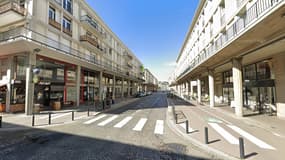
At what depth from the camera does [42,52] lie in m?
14.6

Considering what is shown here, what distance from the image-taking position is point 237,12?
1266cm

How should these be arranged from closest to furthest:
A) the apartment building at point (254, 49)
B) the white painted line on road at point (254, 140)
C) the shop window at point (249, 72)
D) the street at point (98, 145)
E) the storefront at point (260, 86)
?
the street at point (98, 145) → the white painted line on road at point (254, 140) → the apartment building at point (254, 49) → the storefront at point (260, 86) → the shop window at point (249, 72)

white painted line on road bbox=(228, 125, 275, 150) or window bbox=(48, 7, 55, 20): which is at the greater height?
window bbox=(48, 7, 55, 20)

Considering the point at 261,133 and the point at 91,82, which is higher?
the point at 91,82

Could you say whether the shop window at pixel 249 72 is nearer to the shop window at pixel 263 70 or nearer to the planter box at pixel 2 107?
the shop window at pixel 263 70

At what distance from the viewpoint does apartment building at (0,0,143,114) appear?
13.7 metres

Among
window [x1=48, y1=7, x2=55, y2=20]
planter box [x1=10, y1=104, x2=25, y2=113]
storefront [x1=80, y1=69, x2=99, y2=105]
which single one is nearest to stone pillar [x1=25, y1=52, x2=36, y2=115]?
planter box [x1=10, y1=104, x2=25, y2=113]

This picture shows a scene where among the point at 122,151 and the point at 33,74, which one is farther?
the point at 33,74

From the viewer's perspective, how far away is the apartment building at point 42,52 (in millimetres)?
13711

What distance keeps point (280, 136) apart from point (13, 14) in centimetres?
2246

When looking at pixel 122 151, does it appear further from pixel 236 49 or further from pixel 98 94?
pixel 98 94

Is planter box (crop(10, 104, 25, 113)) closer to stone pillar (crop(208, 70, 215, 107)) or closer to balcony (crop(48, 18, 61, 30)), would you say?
balcony (crop(48, 18, 61, 30))

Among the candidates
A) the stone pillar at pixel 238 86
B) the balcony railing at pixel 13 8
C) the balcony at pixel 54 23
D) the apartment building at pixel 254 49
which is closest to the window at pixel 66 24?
the balcony at pixel 54 23

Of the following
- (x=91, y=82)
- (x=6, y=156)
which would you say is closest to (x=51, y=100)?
(x=91, y=82)
